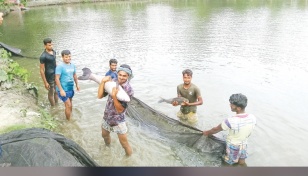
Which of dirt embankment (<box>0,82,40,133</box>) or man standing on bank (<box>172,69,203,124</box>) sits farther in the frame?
man standing on bank (<box>172,69,203,124</box>)

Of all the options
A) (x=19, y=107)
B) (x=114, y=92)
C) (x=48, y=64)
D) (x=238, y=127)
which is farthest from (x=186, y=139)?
(x=19, y=107)

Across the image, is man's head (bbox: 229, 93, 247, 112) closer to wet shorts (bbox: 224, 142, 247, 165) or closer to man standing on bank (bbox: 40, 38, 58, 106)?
wet shorts (bbox: 224, 142, 247, 165)

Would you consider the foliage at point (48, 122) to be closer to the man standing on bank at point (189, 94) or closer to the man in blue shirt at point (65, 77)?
the man in blue shirt at point (65, 77)

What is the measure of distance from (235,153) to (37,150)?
3.11 meters

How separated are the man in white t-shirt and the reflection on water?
708 millimetres

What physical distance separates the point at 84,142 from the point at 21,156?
318cm

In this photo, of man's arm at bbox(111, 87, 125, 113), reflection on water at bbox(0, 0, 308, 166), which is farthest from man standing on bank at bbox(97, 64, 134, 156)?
reflection on water at bbox(0, 0, 308, 166)

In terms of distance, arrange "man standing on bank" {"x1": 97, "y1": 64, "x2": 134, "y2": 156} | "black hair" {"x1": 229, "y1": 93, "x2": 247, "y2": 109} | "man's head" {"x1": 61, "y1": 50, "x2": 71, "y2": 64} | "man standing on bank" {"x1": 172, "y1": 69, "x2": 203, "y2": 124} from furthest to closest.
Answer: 1. "man's head" {"x1": 61, "y1": 50, "x2": 71, "y2": 64}
2. "man standing on bank" {"x1": 172, "y1": 69, "x2": 203, "y2": 124}
3. "man standing on bank" {"x1": 97, "y1": 64, "x2": 134, "y2": 156}
4. "black hair" {"x1": 229, "y1": 93, "x2": 247, "y2": 109}

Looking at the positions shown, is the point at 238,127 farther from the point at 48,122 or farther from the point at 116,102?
the point at 48,122

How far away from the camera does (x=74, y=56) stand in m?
14.3

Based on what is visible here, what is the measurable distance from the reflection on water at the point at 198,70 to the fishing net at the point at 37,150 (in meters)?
1.71

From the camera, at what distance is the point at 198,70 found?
1178 centimetres

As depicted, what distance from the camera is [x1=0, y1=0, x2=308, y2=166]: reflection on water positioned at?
232 inches

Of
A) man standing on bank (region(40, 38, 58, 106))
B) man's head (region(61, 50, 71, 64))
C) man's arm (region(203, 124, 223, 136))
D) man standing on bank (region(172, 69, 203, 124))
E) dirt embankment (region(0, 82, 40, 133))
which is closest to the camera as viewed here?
man's arm (region(203, 124, 223, 136))
